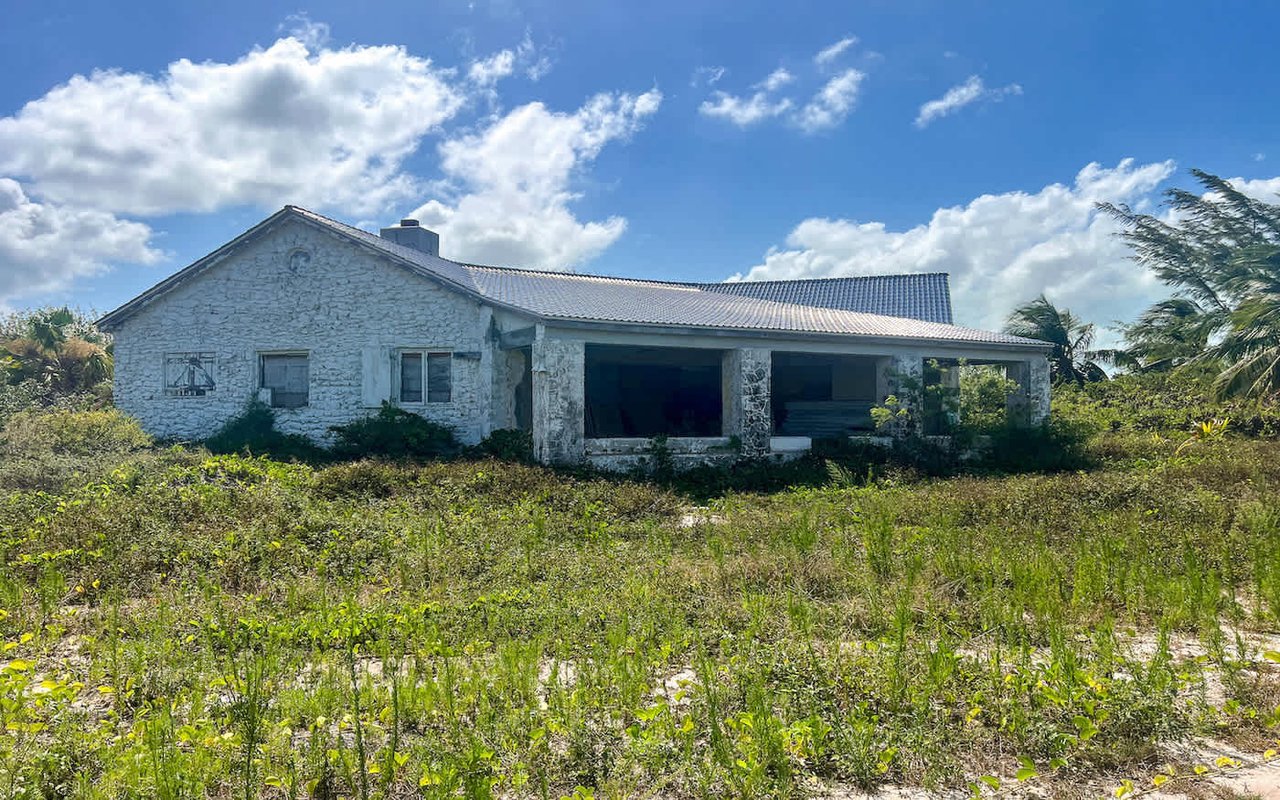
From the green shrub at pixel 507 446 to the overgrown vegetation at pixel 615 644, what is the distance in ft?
10.9

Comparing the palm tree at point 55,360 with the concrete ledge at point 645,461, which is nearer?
the concrete ledge at point 645,461

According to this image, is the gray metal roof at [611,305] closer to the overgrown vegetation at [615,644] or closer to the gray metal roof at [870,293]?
the gray metal roof at [870,293]

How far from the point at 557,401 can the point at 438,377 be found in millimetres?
3354

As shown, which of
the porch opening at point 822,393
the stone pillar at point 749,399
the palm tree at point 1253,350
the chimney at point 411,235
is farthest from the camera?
the chimney at point 411,235

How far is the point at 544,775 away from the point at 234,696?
1925 mm

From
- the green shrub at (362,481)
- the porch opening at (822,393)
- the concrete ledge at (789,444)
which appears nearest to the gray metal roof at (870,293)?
the porch opening at (822,393)

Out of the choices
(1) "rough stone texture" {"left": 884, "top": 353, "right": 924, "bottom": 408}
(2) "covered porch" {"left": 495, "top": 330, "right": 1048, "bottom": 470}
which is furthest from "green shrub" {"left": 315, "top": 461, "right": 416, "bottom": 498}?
(1) "rough stone texture" {"left": 884, "top": 353, "right": 924, "bottom": 408}

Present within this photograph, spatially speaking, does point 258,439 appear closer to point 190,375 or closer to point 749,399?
point 190,375

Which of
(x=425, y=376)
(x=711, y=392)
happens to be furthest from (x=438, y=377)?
(x=711, y=392)

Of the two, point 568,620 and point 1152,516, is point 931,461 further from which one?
point 568,620

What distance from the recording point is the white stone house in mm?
14117

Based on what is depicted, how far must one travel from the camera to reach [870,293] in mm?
24516

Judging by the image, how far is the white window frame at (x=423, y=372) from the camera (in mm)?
15359

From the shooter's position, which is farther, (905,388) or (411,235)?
(411,235)
